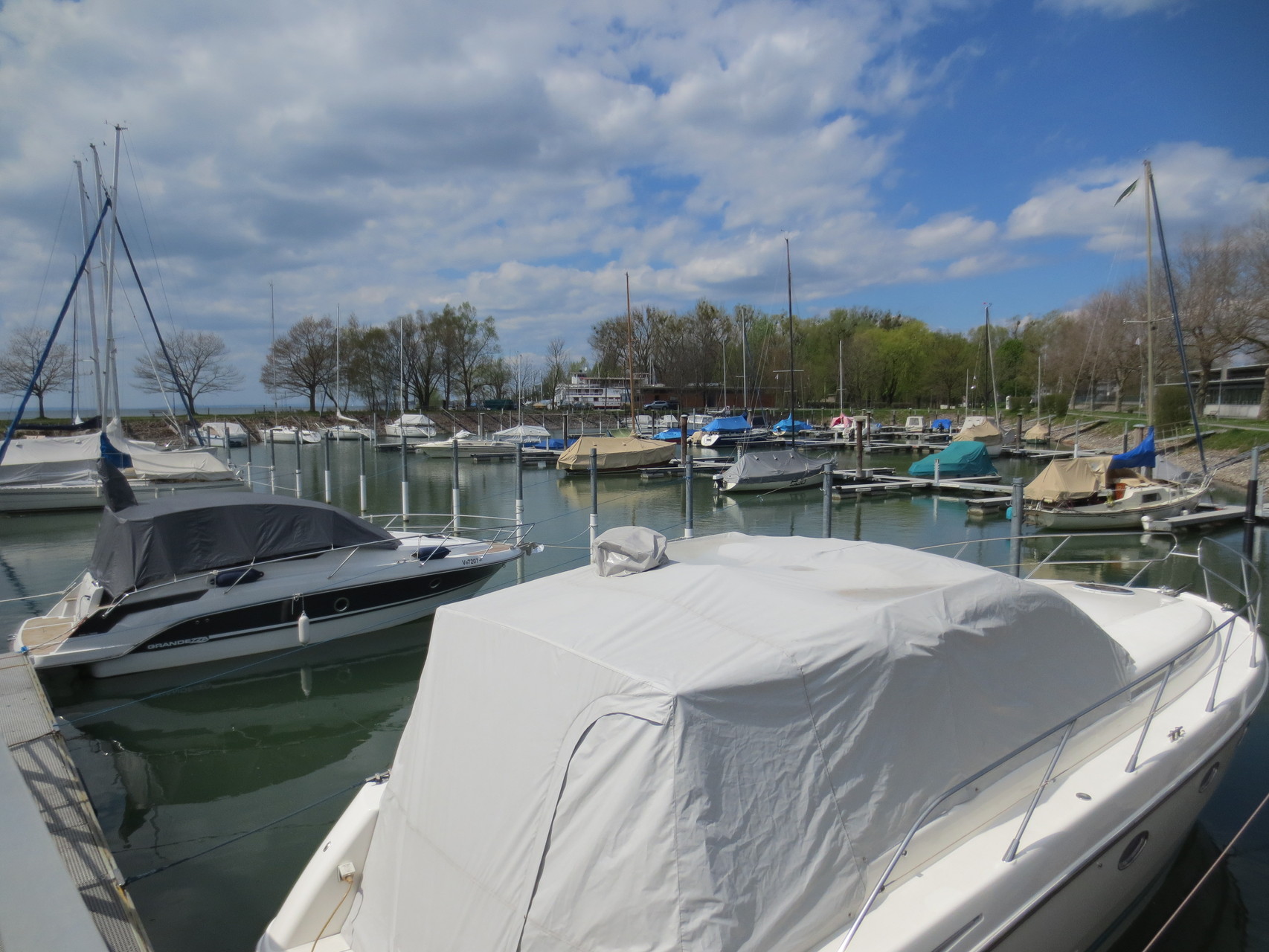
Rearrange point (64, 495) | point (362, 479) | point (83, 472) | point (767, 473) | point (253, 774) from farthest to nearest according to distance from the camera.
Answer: point (767, 473) → point (83, 472) → point (64, 495) → point (362, 479) → point (253, 774)

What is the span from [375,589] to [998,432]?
136ft

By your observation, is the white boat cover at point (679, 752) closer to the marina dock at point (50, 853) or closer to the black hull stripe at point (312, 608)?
the marina dock at point (50, 853)

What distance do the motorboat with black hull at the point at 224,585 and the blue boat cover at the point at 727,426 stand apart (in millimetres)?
37659

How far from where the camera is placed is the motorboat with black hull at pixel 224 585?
922 centimetres

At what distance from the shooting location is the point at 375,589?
35.2 ft

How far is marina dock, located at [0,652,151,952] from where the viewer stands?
2936mm

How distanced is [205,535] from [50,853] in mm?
7020

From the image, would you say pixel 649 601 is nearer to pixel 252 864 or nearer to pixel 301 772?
pixel 252 864

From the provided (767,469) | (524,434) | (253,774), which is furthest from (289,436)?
(253,774)

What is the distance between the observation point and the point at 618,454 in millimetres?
35469

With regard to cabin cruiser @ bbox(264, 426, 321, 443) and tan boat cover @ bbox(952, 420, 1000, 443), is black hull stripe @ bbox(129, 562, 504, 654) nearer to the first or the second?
tan boat cover @ bbox(952, 420, 1000, 443)

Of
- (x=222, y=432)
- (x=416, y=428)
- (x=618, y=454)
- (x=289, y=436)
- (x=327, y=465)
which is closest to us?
(x=327, y=465)

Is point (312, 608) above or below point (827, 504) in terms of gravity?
below

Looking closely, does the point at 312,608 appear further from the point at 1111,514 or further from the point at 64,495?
the point at 64,495
